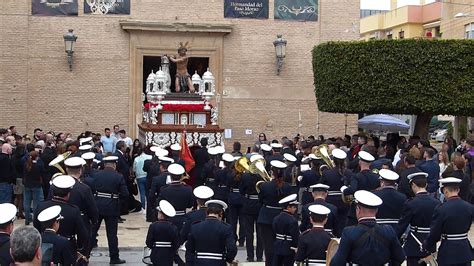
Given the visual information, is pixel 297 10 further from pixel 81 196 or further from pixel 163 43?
pixel 81 196

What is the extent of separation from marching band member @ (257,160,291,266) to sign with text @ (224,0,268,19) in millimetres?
15324

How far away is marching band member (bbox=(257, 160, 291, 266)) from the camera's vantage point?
1163 centimetres

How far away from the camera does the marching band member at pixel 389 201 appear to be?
10328 mm

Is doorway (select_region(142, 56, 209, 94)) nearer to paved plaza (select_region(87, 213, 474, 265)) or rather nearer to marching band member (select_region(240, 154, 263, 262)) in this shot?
paved plaza (select_region(87, 213, 474, 265))

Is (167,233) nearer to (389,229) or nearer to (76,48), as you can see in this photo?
(389,229)

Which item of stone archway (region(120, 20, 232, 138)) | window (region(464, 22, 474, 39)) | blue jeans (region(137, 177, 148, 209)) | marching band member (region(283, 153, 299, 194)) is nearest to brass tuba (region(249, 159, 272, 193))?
marching band member (region(283, 153, 299, 194))

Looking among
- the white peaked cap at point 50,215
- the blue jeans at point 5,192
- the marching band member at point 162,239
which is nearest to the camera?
the white peaked cap at point 50,215

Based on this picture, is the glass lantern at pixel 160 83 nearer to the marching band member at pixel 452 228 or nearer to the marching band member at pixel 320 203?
the marching band member at pixel 320 203

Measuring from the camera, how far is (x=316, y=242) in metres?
8.59

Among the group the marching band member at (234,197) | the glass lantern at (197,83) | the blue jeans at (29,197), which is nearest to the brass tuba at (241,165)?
the marching band member at (234,197)

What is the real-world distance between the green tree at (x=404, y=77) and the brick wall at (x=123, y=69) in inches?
158

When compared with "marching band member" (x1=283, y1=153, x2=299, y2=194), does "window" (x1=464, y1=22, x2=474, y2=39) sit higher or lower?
higher

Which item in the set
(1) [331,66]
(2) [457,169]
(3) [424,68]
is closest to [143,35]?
(1) [331,66]

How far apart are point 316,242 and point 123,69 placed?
60.0 feet
